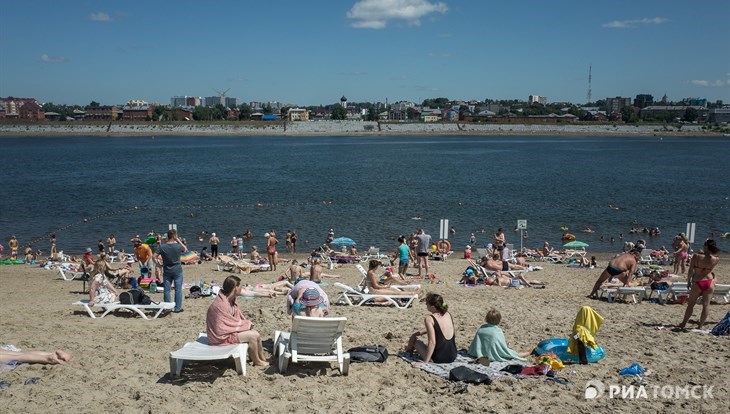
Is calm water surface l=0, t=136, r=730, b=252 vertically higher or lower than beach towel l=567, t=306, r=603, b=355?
lower

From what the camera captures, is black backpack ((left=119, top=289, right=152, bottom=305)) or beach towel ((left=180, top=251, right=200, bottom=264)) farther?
beach towel ((left=180, top=251, right=200, bottom=264))

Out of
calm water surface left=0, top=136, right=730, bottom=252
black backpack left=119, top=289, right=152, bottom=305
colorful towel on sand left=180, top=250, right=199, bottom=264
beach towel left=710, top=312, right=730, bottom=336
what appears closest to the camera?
beach towel left=710, top=312, right=730, bottom=336

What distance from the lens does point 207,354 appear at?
21.7ft

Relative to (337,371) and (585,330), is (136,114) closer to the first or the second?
(337,371)

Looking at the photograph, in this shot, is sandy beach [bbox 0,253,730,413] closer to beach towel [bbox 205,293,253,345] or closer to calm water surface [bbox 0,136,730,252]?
beach towel [bbox 205,293,253,345]

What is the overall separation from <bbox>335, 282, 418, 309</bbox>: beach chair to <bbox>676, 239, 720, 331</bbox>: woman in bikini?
169 inches

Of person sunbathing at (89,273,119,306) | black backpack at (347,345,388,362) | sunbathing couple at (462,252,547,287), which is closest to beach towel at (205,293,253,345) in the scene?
black backpack at (347,345,388,362)

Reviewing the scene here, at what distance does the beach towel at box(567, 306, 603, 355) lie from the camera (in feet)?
24.5

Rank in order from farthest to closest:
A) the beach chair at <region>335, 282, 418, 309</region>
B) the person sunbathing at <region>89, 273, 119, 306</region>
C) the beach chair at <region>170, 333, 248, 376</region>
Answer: the beach chair at <region>335, 282, 418, 309</region>
the person sunbathing at <region>89, 273, 119, 306</region>
the beach chair at <region>170, 333, 248, 376</region>

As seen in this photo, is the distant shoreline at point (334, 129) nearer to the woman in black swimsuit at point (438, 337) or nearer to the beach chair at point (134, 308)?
the beach chair at point (134, 308)

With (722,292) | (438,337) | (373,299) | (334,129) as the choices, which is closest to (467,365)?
(438,337)

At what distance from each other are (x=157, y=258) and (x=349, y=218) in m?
19.6

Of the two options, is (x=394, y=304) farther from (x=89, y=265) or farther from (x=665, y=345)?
(x=89, y=265)

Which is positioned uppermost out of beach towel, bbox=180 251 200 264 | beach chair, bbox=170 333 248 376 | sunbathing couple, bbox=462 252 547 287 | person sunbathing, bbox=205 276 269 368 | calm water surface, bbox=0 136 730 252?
person sunbathing, bbox=205 276 269 368
